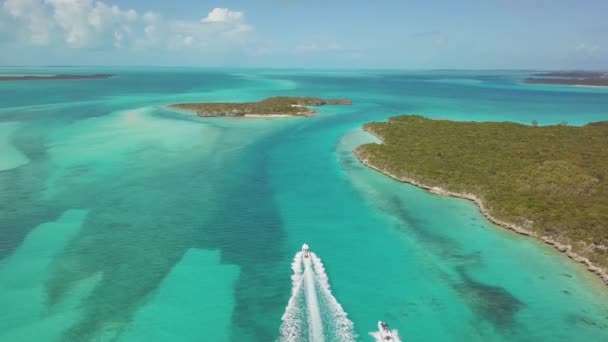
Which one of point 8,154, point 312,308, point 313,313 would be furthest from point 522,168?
point 8,154

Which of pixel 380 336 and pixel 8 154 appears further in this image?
pixel 8 154

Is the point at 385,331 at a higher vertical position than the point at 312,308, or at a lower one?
higher

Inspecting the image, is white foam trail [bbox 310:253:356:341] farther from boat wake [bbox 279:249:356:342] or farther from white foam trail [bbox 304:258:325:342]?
white foam trail [bbox 304:258:325:342]

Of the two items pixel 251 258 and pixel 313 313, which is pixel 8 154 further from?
pixel 313 313

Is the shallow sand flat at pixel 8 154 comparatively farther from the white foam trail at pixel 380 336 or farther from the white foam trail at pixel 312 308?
the white foam trail at pixel 380 336

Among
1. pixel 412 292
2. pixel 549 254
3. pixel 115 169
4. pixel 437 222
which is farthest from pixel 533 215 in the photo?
pixel 115 169

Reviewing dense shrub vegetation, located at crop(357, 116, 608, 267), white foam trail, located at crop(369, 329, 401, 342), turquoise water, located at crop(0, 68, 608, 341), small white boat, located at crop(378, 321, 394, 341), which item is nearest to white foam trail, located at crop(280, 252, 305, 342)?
turquoise water, located at crop(0, 68, 608, 341)

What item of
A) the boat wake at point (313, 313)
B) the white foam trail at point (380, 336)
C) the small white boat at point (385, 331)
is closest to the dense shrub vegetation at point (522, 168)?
the white foam trail at point (380, 336)
